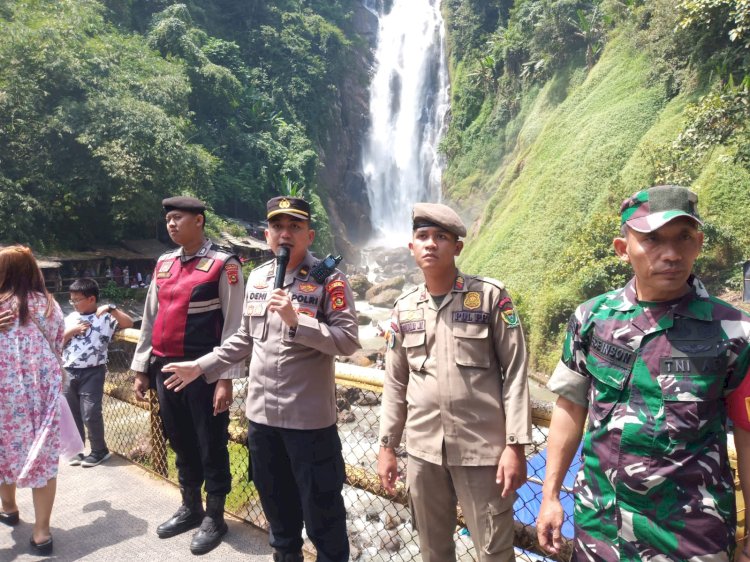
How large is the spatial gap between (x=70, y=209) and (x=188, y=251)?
1813 centimetres

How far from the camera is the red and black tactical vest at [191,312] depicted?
117 inches

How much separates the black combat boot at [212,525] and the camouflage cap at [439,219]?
1987 millimetres

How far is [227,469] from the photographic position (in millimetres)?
3008

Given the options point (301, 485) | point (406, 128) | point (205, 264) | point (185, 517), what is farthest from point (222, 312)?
point (406, 128)

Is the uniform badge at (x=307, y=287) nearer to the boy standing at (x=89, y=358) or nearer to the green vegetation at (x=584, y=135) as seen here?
the boy standing at (x=89, y=358)

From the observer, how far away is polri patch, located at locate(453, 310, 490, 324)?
6.69ft

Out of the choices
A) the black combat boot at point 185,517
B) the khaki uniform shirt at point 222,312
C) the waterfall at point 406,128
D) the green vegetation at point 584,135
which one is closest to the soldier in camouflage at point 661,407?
the khaki uniform shirt at point 222,312

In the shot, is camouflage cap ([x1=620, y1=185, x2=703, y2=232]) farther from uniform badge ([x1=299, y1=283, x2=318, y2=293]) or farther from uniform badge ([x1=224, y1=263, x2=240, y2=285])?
uniform badge ([x1=224, y1=263, x2=240, y2=285])

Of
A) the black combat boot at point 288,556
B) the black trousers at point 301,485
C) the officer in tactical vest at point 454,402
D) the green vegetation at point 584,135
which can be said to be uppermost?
the green vegetation at point 584,135

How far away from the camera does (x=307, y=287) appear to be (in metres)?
2.58

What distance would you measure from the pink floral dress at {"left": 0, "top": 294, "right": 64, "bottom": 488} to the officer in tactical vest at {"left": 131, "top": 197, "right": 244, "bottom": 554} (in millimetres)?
522

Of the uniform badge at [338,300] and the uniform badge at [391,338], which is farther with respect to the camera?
the uniform badge at [338,300]

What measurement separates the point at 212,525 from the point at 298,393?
114cm

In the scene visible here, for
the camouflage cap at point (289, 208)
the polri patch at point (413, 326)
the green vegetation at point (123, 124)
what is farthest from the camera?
the green vegetation at point (123, 124)
